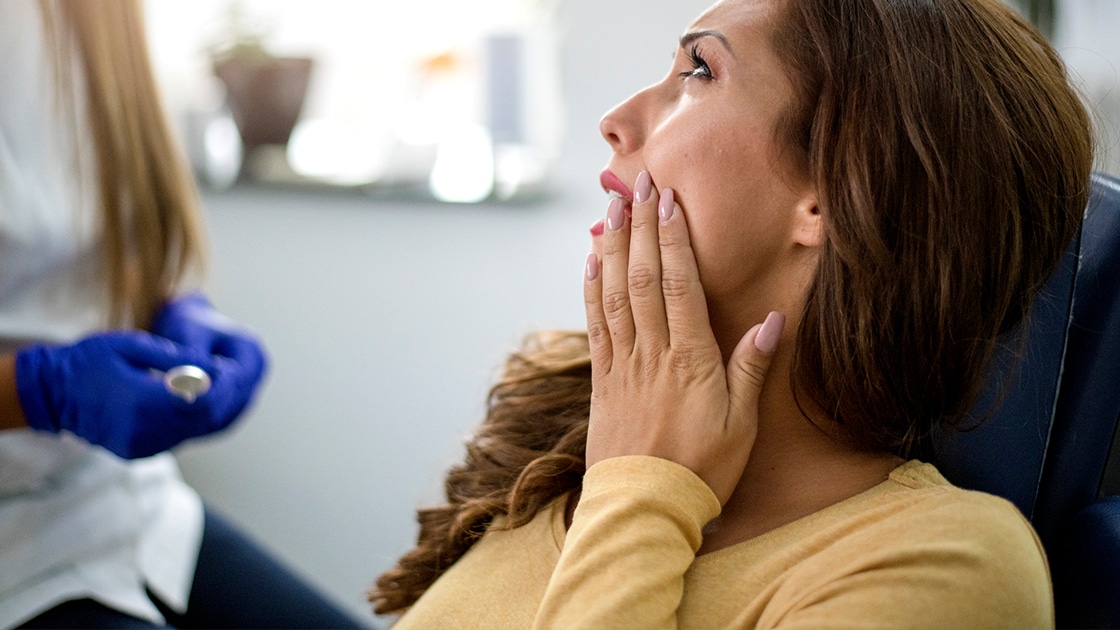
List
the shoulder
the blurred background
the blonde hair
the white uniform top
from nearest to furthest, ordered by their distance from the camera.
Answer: the shoulder < the white uniform top < the blonde hair < the blurred background

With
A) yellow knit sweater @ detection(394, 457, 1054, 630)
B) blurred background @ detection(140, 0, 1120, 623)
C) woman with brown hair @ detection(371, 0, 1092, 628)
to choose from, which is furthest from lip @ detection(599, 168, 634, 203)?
blurred background @ detection(140, 0, 1120, 623)

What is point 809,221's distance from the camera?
881 mm

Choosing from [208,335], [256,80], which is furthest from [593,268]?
[256,80]

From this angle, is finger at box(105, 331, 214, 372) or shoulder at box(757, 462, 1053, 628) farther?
finger at box(105, 331, 214, 372)

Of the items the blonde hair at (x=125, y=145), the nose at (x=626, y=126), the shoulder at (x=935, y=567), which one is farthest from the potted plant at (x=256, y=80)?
the shoulder at (x=935, y=567)

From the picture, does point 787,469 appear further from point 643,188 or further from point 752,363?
point 643,188

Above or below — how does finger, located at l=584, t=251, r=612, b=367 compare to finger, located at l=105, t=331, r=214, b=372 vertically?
above

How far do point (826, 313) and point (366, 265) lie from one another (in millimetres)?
1483

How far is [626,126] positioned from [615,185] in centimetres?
6

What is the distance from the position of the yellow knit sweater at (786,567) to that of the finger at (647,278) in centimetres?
12

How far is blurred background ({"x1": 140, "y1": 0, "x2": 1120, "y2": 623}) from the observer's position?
209 centimetres

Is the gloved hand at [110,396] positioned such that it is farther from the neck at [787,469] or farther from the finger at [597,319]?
the neck at [787,469]

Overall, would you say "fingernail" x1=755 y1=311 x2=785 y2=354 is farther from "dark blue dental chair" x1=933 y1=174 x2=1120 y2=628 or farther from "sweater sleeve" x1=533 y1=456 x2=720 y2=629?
"dark blue dental chair" x1=933 y1=174 x2=1120 y2=628

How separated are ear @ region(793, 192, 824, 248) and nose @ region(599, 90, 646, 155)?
168 millimetres
